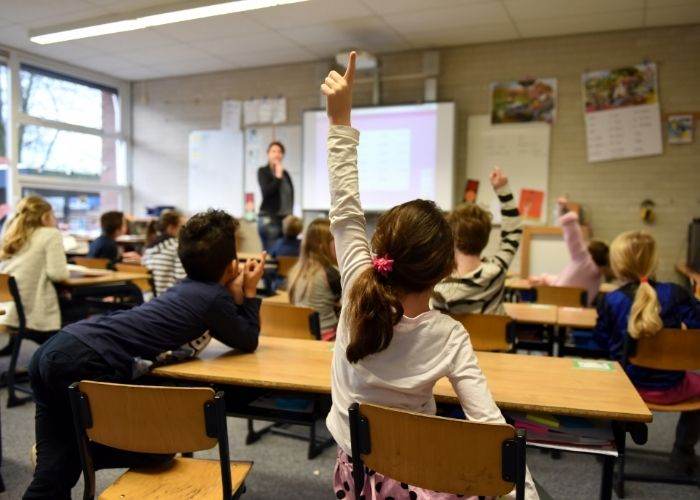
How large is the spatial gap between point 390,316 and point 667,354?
1577 mm

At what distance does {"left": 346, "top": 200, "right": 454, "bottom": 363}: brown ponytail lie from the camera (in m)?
1.10

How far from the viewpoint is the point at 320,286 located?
2.79 m

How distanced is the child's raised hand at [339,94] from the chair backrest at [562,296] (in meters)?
2.65

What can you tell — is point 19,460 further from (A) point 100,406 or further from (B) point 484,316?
(B) point 484,316

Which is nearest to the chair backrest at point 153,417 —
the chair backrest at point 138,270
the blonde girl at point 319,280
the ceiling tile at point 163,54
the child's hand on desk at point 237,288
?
the child's hand on desk at point 237,288

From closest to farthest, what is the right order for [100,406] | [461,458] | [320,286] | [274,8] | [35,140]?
[461,458]
[100,406]
[320,286]
[274,8]
[35,140]

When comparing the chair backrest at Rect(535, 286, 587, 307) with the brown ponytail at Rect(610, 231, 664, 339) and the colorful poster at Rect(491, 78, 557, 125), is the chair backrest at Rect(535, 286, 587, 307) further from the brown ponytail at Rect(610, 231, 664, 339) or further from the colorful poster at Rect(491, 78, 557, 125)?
the colorful poster at Rect(491, 78, 557, 125)

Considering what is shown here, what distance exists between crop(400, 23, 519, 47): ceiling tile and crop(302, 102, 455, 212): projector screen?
0.65 metres

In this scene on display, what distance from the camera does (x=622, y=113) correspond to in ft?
17.3

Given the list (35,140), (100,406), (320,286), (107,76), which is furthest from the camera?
(107,76)

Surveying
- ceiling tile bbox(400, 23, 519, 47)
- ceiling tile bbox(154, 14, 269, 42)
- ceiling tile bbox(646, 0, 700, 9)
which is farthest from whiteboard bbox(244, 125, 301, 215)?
ceiling tile bbox(646, 0, 700, 9)

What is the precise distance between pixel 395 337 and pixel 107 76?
7.57 metres

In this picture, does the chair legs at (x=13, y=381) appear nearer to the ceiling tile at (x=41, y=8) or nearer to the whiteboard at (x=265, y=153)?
the ceiling tile at (x=41, y=8)

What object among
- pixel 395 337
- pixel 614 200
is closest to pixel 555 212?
pixel 614 200
